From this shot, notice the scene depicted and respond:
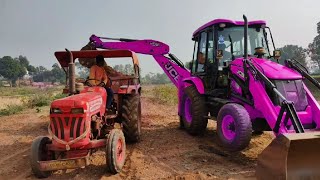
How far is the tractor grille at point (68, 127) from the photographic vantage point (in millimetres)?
5230

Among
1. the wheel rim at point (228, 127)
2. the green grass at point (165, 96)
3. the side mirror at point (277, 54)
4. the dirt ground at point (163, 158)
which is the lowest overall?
the dirt ground at point (163, 158)

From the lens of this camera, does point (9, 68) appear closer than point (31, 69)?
Yes

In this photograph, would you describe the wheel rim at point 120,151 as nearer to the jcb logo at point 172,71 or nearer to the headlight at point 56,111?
the headlight at point 56,111

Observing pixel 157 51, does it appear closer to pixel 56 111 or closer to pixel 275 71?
pixel 275 71

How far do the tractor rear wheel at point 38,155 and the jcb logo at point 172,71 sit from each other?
5.02 metres

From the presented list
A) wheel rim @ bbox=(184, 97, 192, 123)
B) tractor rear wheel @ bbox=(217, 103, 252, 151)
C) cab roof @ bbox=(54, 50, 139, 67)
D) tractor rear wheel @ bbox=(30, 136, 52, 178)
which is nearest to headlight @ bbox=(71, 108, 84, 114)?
tractor rear wheel @ bbox=(30, 136, 52, 178)

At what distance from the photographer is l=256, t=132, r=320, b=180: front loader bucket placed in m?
4.19

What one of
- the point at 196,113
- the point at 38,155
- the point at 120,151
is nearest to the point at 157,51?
the point at 196,113

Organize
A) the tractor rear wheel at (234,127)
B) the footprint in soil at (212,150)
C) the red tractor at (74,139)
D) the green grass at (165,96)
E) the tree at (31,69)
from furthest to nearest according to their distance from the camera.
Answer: the tree at (31,69) → the green grass at (165,96) → the footprint in soil at (212,150) → the tractor rear wheel at (234,127) → the red tractor at (74,139)

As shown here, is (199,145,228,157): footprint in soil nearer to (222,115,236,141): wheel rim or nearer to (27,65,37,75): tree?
(222,115,236,141): wheel rim

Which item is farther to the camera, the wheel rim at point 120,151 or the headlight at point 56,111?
the wheel rim at point 120,151

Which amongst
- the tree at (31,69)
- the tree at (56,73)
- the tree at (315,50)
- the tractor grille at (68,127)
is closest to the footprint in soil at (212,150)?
the tractor grille at (68,127)

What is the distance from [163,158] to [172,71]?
157 inches

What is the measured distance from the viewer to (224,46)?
7461 mm
